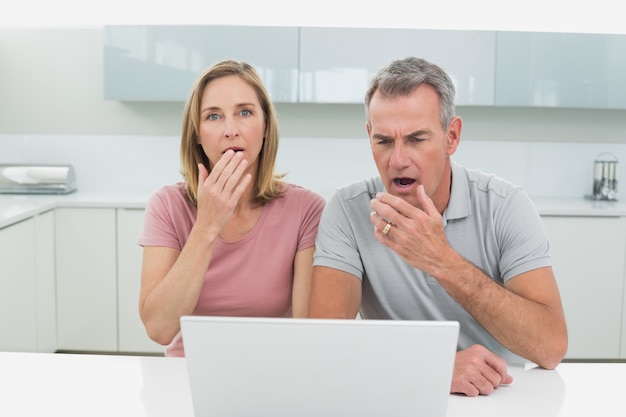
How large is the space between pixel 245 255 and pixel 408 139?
1.80ft

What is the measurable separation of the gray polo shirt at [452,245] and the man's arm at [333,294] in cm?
2

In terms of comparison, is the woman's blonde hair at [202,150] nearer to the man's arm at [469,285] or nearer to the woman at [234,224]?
the woman at [234,224]

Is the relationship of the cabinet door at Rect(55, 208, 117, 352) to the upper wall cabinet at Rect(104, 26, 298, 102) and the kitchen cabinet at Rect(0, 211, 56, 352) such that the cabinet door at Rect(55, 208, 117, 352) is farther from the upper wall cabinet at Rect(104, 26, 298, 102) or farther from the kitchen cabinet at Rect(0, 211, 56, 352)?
the upper wall cabinet at Rect(104, 26, 298, 102)

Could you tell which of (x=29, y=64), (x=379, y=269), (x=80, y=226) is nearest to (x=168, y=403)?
(x=379, y=269)

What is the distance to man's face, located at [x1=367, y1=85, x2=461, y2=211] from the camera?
5.44ft

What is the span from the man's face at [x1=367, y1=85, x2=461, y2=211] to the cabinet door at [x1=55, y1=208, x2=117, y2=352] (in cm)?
230

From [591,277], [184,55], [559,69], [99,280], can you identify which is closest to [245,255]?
[99,280]

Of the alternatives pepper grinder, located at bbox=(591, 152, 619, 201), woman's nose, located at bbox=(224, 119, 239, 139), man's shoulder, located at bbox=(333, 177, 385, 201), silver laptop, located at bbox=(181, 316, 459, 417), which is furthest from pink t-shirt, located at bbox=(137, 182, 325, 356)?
pepper grinder, located at bbox=(591, 152, 619, 201)

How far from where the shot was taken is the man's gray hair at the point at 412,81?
1.68m

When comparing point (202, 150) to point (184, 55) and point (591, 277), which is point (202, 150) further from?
point (591, 277)

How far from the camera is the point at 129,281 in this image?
3.70 m

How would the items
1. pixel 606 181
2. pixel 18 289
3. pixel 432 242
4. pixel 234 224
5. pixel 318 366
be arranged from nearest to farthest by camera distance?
pixel 318 366 → pixel 432 242 → pixel 234 224 → pixel 18 289 → pixel 606 181

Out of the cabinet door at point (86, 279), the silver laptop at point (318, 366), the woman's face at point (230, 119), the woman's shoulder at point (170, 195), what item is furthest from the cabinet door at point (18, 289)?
the silver laptop at point (318, 366)

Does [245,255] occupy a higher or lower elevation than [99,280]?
higher
